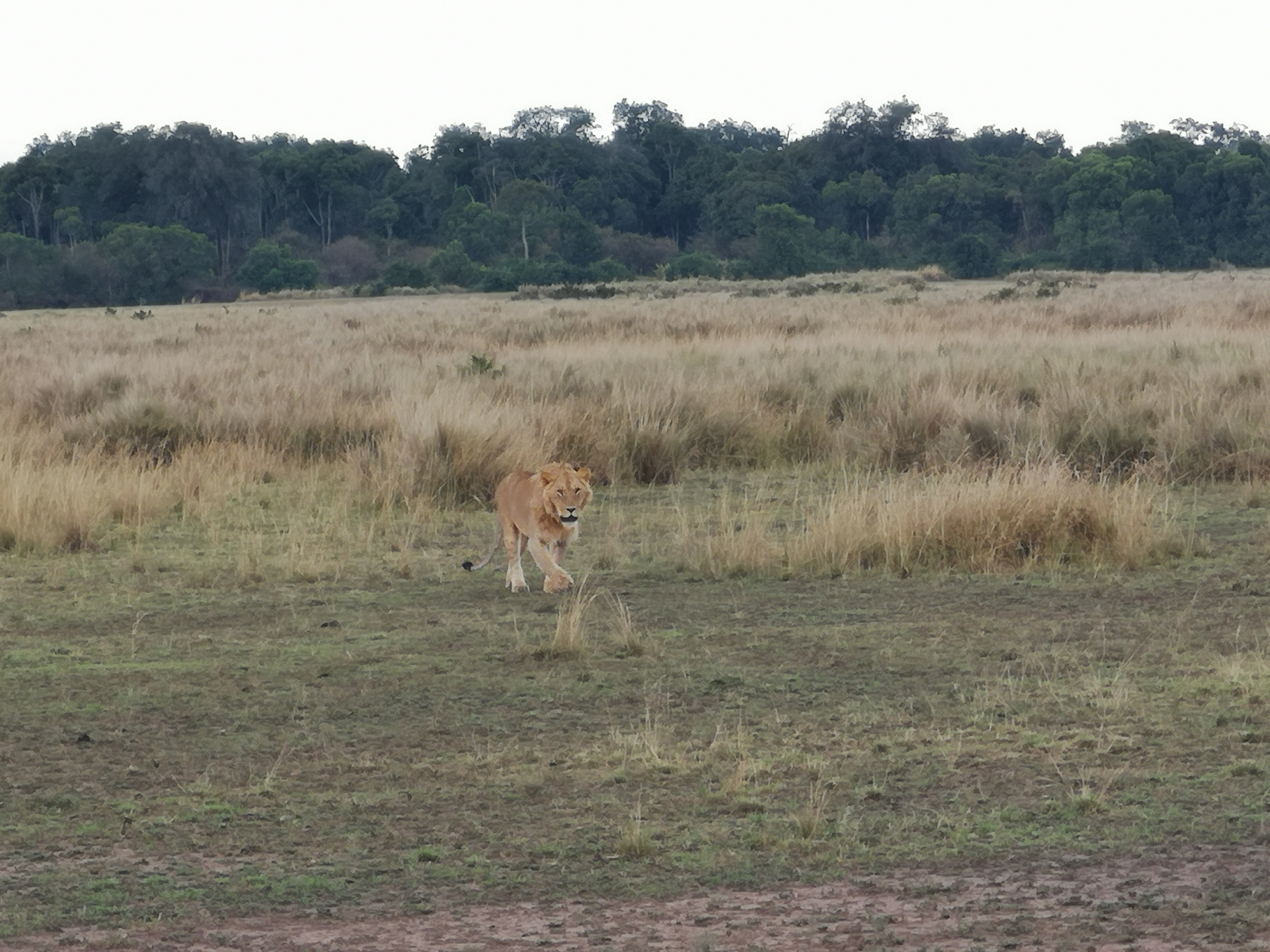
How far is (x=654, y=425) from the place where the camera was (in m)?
14.8

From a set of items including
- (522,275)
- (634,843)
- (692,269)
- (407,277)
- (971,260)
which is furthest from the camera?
(971,260)

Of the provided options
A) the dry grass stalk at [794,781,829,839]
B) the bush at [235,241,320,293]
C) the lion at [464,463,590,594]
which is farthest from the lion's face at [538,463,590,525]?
the bush at [235,241,320,293]

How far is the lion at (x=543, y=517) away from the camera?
8758 millimetres

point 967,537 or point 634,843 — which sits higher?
point 967,537

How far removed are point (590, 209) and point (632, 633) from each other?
8683cm

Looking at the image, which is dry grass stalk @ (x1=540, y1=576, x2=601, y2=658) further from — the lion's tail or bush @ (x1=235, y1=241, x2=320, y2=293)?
bush @ (x1=235, y1=241, x2=320, y2=293)

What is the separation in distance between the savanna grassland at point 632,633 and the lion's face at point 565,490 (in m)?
0.54

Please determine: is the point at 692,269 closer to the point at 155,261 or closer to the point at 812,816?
the point at 155,261

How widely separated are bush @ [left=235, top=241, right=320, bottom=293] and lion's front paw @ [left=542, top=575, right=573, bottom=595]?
6678 centimetres

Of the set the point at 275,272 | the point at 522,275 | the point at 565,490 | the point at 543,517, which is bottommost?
the point at 543,517

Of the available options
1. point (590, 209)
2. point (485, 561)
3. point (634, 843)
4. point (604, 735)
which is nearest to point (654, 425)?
point (485, 561)

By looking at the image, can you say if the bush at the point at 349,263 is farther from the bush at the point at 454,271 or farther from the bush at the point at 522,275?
the bush at the point at 454,271

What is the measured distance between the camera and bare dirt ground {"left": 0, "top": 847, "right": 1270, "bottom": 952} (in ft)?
14.2

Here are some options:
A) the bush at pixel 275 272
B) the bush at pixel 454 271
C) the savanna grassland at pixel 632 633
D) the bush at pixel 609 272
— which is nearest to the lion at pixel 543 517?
the savanna grassland at pixel 632 633
